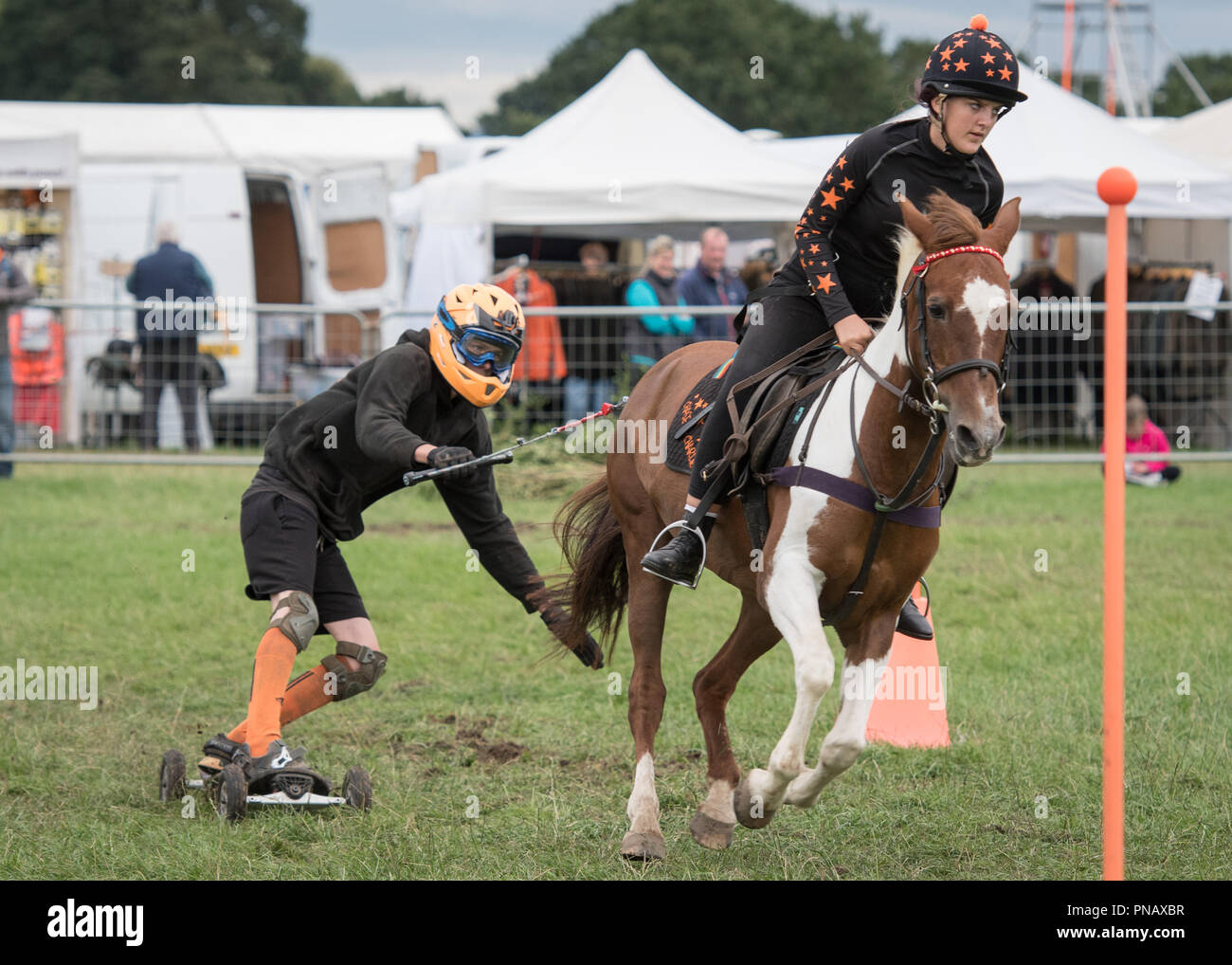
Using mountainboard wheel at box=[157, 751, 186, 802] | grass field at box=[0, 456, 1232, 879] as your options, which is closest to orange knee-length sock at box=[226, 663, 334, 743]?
mountainboard wheel at box=[157, 751, 186, 802]

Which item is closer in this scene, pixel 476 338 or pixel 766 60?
pixel 476 338

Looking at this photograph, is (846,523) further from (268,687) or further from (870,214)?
(268,687)

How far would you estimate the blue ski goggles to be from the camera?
18.6ft

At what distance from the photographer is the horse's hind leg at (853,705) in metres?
4.71

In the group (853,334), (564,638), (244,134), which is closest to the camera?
(853,334)

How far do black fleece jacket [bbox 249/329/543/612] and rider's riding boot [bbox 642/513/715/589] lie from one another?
1.02m

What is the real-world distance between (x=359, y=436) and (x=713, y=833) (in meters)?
1.92

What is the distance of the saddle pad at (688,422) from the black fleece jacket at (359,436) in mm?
823

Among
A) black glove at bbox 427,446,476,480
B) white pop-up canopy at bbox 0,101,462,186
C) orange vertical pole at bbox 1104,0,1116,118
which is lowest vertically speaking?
black glove at bbox 427,446,476,480

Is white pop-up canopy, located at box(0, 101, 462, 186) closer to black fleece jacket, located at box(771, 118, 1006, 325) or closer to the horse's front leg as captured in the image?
black fleece jacket, located at box(771, 118, 1006, 325)

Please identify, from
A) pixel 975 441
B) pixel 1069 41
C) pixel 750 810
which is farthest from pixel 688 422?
pixel 1069 41

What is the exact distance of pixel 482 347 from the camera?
18.7 ft

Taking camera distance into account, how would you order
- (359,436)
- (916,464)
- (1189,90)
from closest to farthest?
(916,464)
(359,436)
(1189,90)

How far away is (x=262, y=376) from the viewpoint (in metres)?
16.1
